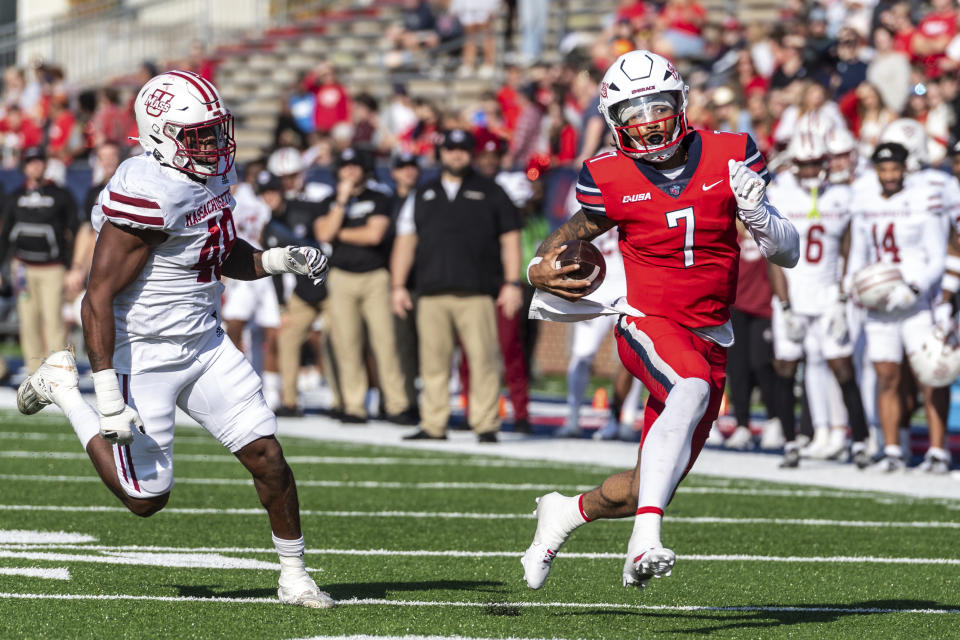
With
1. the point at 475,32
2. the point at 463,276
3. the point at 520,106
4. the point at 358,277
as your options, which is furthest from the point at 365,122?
the point at 463,276

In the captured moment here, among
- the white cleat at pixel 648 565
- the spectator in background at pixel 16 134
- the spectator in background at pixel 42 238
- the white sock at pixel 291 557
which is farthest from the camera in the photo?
the spectator in background at pixel 16 134

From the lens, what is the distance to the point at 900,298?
966 centimetres

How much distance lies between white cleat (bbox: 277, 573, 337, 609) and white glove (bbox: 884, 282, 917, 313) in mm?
5220

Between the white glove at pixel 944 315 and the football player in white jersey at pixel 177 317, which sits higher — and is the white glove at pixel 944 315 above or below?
below

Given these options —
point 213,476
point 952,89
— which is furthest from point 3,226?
point 952,89

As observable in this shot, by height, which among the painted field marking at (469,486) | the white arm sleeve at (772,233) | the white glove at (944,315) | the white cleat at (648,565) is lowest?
the painted field marking at (469,486)

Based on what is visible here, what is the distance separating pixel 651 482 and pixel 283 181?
29.4 feet

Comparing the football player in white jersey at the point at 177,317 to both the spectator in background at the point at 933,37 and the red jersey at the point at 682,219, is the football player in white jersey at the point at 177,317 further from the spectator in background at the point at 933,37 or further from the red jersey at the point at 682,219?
the spectator in background at the point at 933,37

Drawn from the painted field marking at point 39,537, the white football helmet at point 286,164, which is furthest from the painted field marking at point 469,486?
the white football helmet at point 286,164

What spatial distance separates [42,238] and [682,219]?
910cm

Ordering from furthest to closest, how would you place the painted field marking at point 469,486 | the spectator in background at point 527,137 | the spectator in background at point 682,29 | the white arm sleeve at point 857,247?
the spectator in background at point 682,29 → the spectator in background at point 527,137 → the white arm sleeve at point 857,247 → the painted field marking at point 469,486

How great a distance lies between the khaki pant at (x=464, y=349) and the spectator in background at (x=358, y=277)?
84 cm

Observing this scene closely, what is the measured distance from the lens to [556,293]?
546 cm

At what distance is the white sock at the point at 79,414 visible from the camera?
18.4ft
